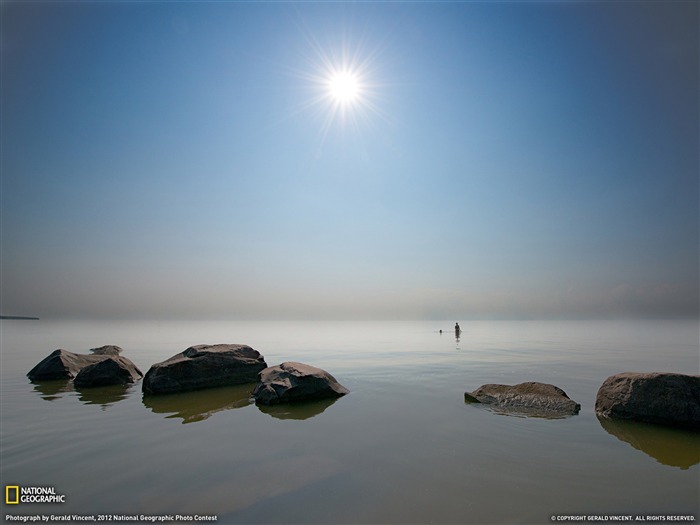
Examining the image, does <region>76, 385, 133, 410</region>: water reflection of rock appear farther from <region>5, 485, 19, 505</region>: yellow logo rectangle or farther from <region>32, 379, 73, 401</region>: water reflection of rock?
<region>5, 485, 19, 505</region>: yellow logo rectangle

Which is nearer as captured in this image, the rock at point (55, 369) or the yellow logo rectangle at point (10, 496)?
the yellow logo rectangle at point (10, 496)

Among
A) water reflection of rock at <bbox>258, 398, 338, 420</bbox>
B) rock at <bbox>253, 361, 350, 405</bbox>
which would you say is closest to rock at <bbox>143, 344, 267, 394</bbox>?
rock at <bbox>253, 361, 350, 405</bbox>

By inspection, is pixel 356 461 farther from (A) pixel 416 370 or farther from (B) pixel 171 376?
(A) pixel 416 370

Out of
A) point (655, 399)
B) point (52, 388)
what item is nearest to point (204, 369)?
point (52, 388)

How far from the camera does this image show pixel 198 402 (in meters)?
13.1

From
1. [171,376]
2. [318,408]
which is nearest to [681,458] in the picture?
[318,408]

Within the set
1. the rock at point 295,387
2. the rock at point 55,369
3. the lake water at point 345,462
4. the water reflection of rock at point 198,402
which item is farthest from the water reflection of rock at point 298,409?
the rock at point 55,369

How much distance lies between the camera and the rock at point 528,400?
1091cm

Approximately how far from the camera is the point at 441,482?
20.2 ft

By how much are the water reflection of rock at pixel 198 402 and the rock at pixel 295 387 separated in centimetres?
92

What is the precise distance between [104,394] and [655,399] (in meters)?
21.1

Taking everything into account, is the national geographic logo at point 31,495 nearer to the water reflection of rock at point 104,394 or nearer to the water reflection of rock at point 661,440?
the water reflection of rock at point 104,394

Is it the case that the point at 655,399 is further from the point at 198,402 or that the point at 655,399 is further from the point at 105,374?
the point at 105,374

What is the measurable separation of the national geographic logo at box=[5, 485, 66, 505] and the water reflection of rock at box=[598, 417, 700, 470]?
12.3 m
